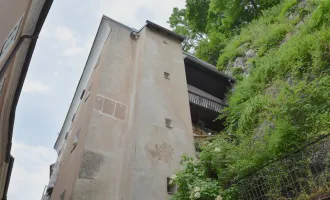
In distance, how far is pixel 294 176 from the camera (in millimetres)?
7660

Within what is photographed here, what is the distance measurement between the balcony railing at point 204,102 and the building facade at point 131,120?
6 cm

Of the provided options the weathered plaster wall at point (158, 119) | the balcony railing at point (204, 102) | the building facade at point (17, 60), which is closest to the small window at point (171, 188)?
the weathered plaster wall at point (158, 119)

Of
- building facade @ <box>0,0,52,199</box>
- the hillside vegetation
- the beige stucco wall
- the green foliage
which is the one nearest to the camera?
building facade @ <box>0,0,52,199</box>

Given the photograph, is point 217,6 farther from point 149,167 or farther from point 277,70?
point 149,167

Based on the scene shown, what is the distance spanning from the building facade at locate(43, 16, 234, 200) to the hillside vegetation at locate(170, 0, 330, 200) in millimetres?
1229

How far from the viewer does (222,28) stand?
79.0ft

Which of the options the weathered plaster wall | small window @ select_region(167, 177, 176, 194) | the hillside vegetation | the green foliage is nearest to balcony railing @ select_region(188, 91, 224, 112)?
the hillside vegetation

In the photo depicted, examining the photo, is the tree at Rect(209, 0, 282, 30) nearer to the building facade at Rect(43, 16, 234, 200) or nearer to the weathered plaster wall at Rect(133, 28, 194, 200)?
the building facade at Rect(43, 16, 234, 200)

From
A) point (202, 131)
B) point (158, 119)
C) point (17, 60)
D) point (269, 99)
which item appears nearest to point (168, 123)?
point (158, 119)

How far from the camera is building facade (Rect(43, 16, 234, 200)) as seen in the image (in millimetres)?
9898

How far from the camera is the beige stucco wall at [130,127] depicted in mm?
9820

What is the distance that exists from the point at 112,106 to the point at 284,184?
22.6ft

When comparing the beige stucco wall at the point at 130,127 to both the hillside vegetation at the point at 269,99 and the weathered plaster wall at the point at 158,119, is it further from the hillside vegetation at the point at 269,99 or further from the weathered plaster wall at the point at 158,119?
the hillside vegetation at the point at 269,99

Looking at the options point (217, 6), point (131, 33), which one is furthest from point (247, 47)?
point (131, 33)
